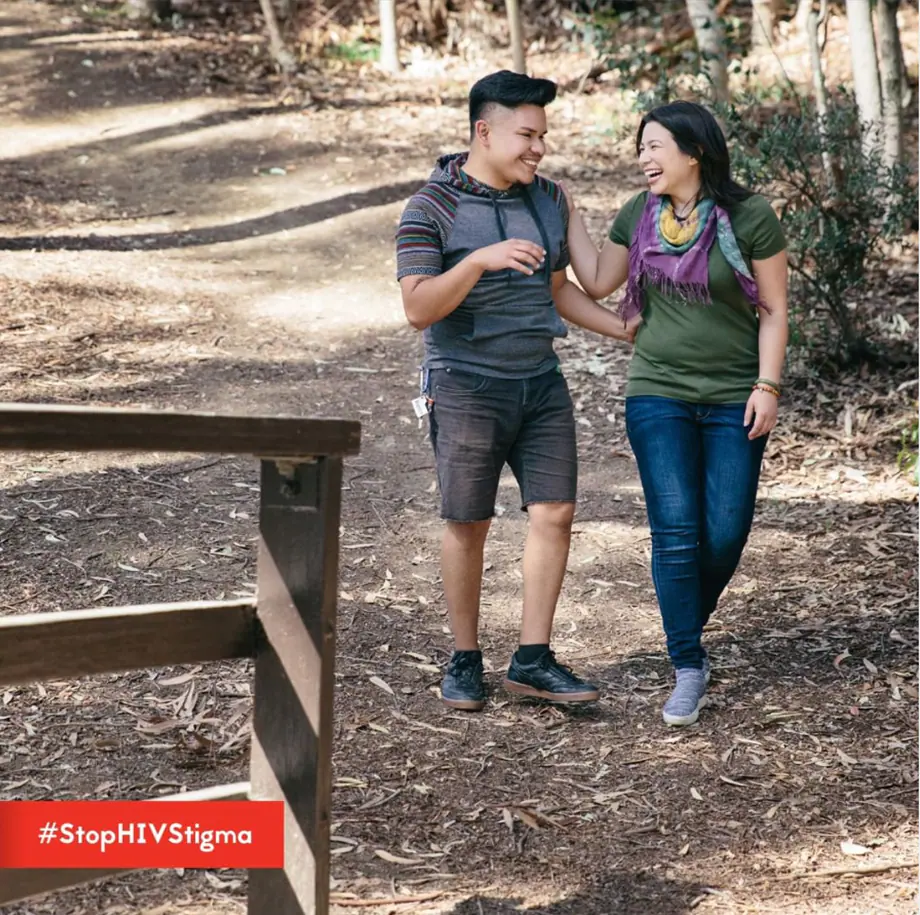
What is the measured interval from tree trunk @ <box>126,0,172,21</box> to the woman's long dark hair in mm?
16634

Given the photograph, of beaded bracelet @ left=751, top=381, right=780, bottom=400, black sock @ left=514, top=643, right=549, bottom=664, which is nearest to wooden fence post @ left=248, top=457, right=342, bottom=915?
black sock @ left=514, top=643, right=549, bottom=664

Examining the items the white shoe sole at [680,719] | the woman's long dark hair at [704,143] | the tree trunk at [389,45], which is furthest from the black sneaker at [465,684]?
the tree trunk at [389,45]

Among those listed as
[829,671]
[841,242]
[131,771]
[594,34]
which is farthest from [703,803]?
[594,34]

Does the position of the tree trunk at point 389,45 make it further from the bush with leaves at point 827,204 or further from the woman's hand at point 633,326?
the woman's hand at point 633,326

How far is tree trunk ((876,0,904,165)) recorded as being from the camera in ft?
32.1

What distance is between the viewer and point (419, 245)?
4234 millimetres

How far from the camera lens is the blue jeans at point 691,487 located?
4484 mm

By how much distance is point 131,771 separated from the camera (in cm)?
398

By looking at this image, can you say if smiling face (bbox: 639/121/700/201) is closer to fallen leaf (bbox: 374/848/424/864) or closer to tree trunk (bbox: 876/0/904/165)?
fallen leaf (bbox: 374/848/424/864)

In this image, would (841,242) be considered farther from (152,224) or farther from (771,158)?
(152,224)

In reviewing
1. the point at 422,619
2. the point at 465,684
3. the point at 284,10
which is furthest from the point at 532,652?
the point at 284,10

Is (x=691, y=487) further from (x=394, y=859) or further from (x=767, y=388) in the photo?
(x=394, y=859)

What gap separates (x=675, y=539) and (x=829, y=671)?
104 cm

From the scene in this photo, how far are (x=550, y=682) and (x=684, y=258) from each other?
159 centimetres
